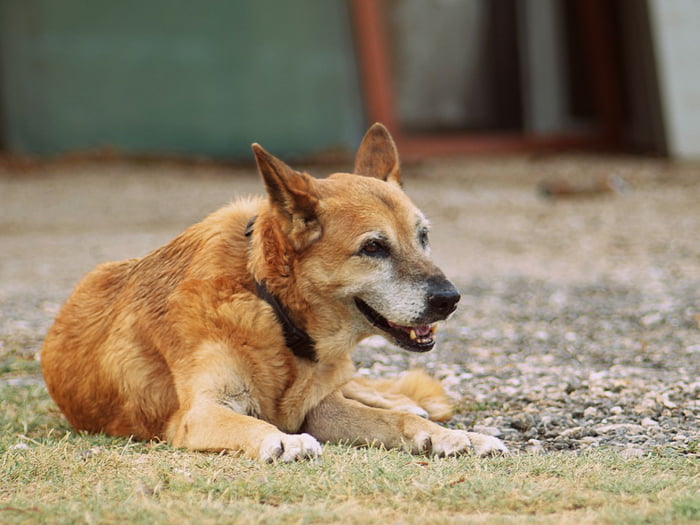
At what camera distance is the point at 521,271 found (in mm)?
9266

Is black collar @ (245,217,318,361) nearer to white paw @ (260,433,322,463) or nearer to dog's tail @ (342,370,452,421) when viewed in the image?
white paw @ (260,433,322,463)

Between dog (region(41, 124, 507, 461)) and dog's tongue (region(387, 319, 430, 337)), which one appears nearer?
dog (region(41, 124, 507, 461))

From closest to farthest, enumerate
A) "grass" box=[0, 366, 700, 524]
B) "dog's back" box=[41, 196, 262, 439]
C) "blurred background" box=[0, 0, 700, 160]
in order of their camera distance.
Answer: "grass" box=[0, 366, 700, 524] < "dog's back" box=[41, 196, 262, 439] < "blurred background" box=[0, 0, 700, 160]

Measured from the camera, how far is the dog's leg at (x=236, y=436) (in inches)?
150

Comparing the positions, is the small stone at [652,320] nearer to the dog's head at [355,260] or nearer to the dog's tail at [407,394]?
the dog's tail at [407,394]

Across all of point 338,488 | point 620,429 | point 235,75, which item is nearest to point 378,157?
point 620,429

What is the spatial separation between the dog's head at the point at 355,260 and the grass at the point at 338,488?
0.57 m

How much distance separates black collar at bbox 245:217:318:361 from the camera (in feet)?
13.9

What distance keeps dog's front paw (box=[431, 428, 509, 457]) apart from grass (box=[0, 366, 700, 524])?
112mm

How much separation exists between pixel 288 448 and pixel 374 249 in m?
0.94

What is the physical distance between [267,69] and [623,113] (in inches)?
234

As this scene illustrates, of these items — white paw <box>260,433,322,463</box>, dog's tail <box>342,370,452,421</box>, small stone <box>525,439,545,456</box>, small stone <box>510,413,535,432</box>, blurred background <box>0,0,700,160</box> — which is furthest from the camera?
blurred background <box>0,0,700,160</box>

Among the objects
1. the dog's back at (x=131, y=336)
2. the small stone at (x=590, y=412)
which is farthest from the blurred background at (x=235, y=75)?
the small stone at (x=590, y=412)

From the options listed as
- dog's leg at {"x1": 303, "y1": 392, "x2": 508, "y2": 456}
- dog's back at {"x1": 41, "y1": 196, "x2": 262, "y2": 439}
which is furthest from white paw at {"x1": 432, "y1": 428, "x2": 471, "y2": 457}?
dog's back at {"x1": 41, "y1": 196, "x2": 262, "y2": 439}
